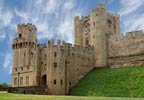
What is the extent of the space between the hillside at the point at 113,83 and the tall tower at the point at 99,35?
4.05 meters

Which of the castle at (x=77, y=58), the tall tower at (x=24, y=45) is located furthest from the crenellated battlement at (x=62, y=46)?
the tall tower at (x=24, y=45)

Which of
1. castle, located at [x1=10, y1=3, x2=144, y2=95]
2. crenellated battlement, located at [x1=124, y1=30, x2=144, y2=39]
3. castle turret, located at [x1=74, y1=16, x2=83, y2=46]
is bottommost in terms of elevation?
castle, located at [x1=10, y1=3, x2=144, y2=95]

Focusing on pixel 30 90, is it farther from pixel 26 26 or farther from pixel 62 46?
pixel 26 26

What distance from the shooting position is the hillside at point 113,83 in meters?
49.0

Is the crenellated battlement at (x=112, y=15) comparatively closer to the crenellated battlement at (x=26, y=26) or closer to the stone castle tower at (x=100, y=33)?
the stone castle tower at (x=100, y=33)

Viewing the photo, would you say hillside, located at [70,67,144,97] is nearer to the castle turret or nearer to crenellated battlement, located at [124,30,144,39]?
crenellated battlement, located at [124,30,144,39]

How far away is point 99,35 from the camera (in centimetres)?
6362

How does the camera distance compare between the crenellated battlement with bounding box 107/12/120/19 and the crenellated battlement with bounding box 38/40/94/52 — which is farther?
the crenellated battlement with bounding box 107/12/120/19

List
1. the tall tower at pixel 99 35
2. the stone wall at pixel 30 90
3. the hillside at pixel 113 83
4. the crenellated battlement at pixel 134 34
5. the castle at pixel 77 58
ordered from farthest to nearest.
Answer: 1. the tall tower at pixel 99 35
2. the crenellated battlement at pixel 134 34
3. the castle at pixel 77 58
4. the stone wall at pixel 30 90
5. the hillside at pixel 113 83

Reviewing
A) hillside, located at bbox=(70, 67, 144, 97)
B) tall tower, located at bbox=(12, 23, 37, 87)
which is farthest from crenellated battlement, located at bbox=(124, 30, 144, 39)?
tall tower, located at bbox=(12, 23, 37, 87)

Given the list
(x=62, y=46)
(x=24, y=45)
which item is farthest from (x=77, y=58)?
(x=24, y=45)

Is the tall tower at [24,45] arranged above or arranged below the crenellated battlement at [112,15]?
below

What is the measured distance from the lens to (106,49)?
210 ft

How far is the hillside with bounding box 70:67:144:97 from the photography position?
49.0 m
